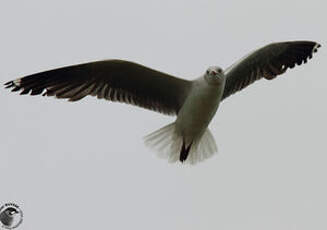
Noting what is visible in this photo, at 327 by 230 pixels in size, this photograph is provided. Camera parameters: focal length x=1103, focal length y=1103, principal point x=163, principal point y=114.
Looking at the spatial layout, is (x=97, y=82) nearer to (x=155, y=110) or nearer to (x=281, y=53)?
(x=155, y=110)

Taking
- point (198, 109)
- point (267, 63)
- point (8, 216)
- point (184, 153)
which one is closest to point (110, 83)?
point (198, 109)

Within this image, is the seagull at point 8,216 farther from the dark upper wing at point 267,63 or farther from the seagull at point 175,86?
the dark upper wing at point 267,63

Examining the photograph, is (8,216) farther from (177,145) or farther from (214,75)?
(214,75)

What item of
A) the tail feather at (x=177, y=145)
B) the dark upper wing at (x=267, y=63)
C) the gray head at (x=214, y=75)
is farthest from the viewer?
the tail feather at (x=177, y=145)

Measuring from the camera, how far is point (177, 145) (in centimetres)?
1207

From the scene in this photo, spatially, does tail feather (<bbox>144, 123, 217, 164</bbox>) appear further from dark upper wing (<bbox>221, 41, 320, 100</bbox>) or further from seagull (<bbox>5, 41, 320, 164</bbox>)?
dark upper wing (<bbox>221, 41, 320, 100</bbox>)

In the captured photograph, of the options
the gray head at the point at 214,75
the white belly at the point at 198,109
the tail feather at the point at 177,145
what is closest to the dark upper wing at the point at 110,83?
the white belly at the point at 198,109

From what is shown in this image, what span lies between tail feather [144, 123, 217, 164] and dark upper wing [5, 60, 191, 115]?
34 centimetres

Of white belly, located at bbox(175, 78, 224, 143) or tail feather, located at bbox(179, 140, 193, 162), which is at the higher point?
white belly, located at bbox(175, 78, 224, 143)

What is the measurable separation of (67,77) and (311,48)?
279cm

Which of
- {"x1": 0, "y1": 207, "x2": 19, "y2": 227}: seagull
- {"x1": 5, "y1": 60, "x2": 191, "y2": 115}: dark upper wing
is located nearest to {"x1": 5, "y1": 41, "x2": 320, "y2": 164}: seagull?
{"x1": 5, "y1": 60, "x2": 191, "y2": 115}: dark upper wing

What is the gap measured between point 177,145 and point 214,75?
Answer: 46.2 inches

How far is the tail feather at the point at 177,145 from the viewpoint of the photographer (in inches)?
474

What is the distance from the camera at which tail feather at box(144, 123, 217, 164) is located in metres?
Answer: 12.0
